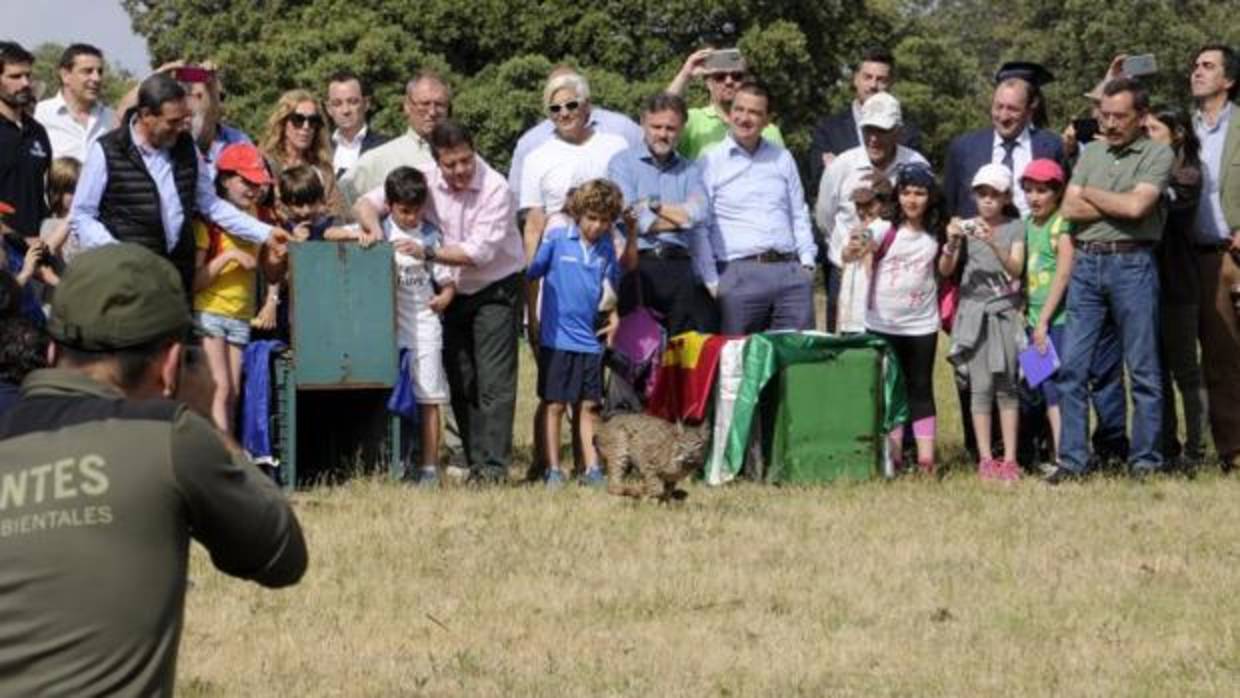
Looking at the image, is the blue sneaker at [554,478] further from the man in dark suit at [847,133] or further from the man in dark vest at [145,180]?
the man in dark vest at [145,180]

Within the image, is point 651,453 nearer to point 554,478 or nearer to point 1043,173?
point 554,478

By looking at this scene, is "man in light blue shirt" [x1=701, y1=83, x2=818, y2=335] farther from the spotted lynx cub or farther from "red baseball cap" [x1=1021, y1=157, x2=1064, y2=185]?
the spotted lynx cub

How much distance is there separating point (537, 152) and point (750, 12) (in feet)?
91.9

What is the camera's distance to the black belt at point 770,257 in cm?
1292

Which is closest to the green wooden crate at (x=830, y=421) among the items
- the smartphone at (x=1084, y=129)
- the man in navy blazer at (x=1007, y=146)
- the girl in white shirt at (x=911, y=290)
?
the girl in white shirt at (x=911, y=290)

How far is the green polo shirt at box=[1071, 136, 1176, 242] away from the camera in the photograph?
1219 cm

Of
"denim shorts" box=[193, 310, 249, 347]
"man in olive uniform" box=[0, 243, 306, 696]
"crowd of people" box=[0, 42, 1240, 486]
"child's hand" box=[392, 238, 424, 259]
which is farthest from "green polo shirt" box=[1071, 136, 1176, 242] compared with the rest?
"man in olive uniform" box=[0, 243, 306, 696]

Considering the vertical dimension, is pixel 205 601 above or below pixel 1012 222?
below

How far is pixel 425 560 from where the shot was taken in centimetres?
982

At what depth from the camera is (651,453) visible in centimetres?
1113

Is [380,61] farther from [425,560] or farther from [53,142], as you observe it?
[425,560]

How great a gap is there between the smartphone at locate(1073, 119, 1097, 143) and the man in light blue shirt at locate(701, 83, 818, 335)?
75.9 inches

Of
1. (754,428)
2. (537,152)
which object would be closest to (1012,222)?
(754,428)

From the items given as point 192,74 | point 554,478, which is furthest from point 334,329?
point 192,74
